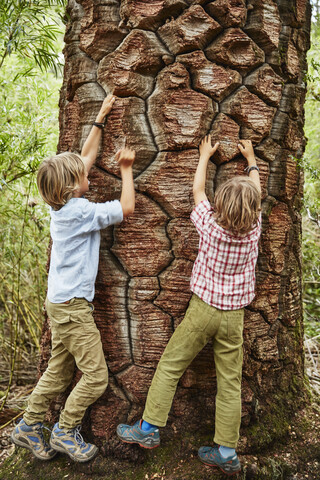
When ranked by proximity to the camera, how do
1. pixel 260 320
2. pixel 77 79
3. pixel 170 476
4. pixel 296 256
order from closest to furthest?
pixel 170 476, pixel 77 79, pixel 260 320, pixel 296 256

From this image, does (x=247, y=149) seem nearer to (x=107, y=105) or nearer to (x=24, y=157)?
(x=107, y=105)

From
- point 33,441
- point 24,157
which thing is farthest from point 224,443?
point 24,157

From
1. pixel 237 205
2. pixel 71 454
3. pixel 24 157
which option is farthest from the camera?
pixel 24 157

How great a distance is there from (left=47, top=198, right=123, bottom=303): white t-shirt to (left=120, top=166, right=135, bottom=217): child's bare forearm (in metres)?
0.08

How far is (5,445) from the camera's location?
2225 millimetres

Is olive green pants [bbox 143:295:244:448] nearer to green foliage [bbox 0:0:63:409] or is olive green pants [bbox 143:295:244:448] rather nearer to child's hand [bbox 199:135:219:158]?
child's hand [bbox 199:135:219:158]

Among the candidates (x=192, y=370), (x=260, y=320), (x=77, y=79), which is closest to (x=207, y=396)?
(x=192, y=370)

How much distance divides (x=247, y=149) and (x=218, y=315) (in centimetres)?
71

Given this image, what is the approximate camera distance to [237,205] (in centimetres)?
163

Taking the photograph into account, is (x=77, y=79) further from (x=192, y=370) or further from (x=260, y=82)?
(x=192, y=370)

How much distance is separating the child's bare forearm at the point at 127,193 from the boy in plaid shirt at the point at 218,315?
25 centimetres

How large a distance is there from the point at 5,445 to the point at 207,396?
46.0 inches

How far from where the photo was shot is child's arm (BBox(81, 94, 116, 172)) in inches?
68.0

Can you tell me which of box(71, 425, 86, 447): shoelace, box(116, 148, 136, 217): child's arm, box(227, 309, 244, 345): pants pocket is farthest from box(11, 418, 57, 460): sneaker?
box(116, 148, 136, 217): child's arm
